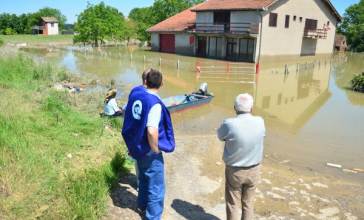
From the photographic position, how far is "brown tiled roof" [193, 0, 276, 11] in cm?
3366

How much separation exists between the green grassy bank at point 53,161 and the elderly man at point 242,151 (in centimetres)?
183

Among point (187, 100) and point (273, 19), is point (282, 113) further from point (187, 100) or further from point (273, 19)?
point (273, 19)

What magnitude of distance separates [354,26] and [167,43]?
34.4 m

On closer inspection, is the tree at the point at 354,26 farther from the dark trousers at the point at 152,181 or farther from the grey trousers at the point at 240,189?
the dark trousers at the point at 152,181

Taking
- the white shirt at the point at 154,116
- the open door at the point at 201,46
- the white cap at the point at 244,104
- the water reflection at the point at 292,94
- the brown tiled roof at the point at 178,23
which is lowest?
the water reflection at the point at 292,94

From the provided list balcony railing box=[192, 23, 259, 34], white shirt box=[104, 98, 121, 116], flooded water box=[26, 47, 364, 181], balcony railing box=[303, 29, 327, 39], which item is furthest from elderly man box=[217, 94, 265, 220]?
balcony railing box=[303, 29, 327, 39]

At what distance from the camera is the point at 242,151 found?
437 centimetres

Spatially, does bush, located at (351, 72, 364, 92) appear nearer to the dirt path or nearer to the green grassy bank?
the dirt path

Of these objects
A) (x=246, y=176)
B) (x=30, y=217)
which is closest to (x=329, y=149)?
(x=246, y=176)

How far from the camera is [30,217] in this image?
4465 millimetres

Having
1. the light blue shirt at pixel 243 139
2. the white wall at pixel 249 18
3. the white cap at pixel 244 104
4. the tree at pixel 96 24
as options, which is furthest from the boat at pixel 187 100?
the tree at pixel 96 24

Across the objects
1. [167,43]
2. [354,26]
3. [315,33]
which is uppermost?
[354,26]

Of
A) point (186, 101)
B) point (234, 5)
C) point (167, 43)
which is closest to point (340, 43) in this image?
point (234, 5)

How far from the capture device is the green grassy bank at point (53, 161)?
15.4 ft
